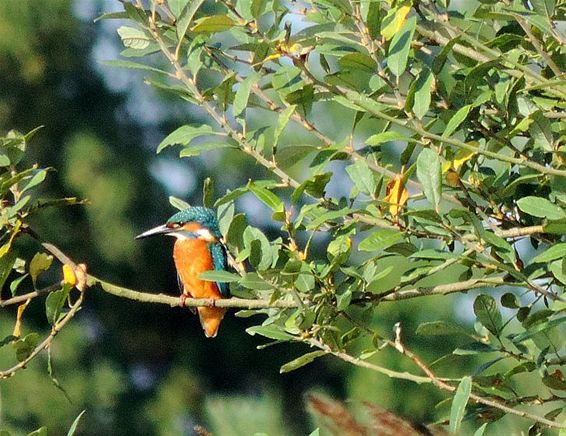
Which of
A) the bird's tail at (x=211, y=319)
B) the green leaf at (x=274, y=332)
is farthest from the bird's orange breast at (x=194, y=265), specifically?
the green leaf at (x=274, y=332)

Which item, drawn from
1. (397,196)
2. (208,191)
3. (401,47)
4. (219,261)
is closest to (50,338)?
(208,191)

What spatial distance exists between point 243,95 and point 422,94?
273mm

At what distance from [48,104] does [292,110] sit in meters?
7.60

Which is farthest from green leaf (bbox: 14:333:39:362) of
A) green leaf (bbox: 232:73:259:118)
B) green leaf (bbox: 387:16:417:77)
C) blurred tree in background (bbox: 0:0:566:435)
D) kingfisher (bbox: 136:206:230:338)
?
kingfisher (bbox: 136:206:230:338)

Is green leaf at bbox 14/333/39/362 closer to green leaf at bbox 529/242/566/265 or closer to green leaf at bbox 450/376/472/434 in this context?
green leaf at bbox 450/376/472/434

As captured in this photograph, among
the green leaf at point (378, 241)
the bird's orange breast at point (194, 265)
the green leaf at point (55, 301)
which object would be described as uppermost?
the green leaf at point (378, 241)

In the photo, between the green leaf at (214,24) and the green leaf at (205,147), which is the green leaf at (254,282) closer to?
the green leaf at (205,147)

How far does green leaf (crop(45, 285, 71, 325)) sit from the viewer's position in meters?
1.74

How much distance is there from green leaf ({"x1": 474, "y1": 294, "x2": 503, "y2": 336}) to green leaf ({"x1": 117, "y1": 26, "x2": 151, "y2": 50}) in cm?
65

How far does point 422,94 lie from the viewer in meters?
1.50

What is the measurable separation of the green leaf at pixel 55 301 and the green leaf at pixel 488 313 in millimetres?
614

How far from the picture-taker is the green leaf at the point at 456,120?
4.91ft

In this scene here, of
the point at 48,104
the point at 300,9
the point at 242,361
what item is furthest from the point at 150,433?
the point at 300,9

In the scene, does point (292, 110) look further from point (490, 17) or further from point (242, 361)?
point (242, 361)
